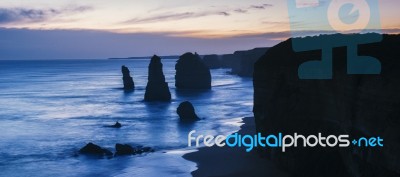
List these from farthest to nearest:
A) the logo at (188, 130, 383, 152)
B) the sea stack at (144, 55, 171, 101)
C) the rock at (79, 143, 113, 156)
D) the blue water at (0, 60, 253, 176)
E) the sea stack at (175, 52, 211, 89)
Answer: the sea stack at (175, 52, 211, 89) → the sea stack at (144, 55, 171, 101) → the rock at (79, 143, 113, 156) → the blue water at (0, 60, 253, 176) → the logo at (188, 130, 383, 152)

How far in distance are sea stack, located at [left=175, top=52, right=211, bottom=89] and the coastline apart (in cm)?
7706

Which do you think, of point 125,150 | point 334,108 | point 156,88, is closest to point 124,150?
point 125,150

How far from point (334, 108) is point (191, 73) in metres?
92.8

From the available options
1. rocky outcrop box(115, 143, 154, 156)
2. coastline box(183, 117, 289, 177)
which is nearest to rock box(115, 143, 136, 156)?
rocky outcrop box(115, 143, 154, 156)

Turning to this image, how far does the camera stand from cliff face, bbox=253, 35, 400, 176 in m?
19.9

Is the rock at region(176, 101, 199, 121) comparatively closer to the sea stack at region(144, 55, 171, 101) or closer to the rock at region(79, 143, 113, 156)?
the rock at region(79, 143, 113, 156)

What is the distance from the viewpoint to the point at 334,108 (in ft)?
82.5

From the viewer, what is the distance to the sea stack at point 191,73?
116 m

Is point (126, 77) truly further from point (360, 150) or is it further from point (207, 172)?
point (360, 150)

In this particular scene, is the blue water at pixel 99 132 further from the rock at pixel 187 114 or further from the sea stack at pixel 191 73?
the sea stack at pixel 191 73

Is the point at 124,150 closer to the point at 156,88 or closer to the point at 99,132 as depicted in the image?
the point at 99,132

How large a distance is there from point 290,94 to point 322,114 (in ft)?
12.8

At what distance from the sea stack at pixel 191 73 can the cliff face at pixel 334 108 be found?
81371 mm

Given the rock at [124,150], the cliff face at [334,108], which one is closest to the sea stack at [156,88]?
the rock at [124,150]
